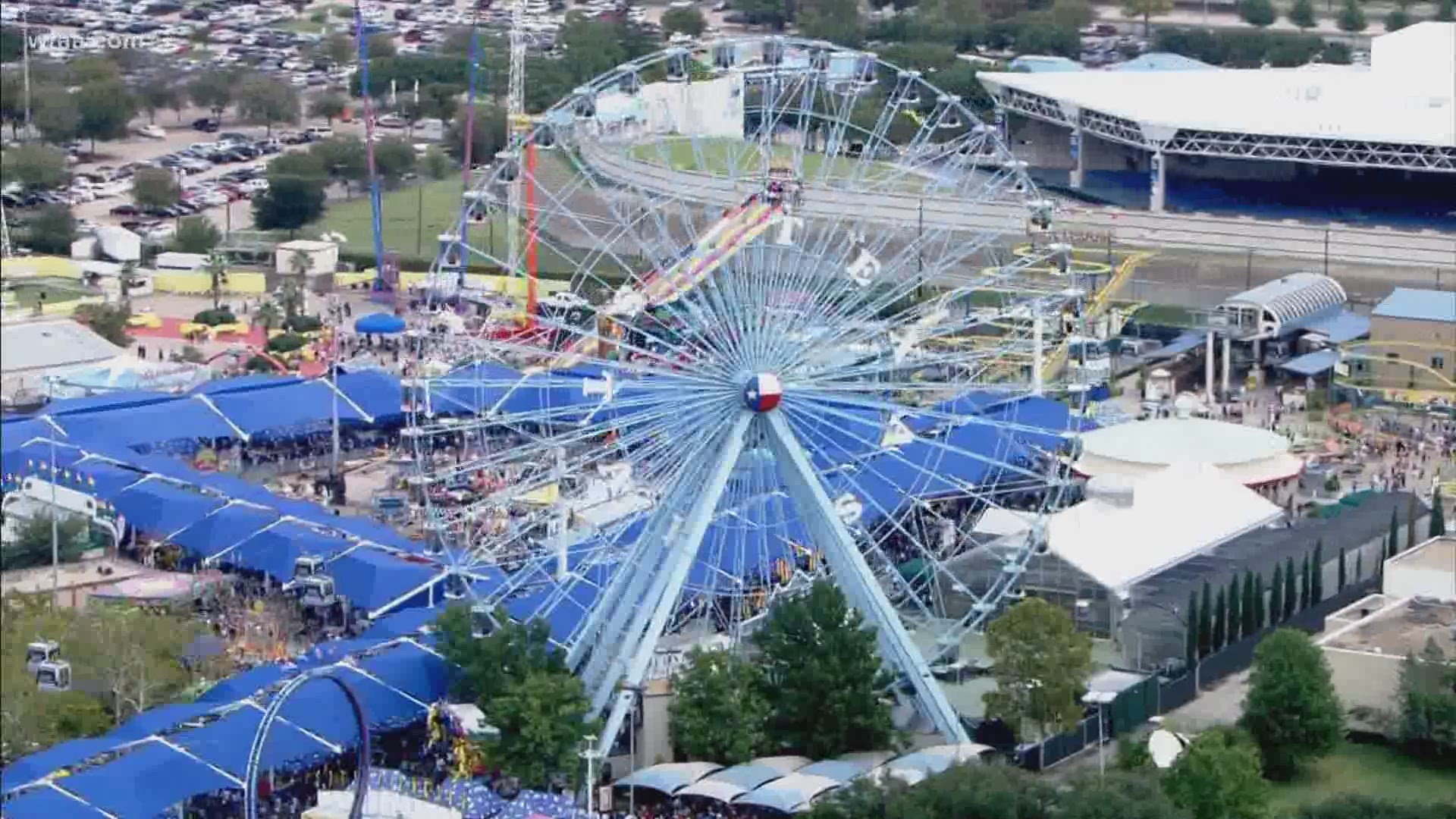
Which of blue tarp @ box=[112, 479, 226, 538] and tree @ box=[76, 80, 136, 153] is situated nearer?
blue tarp @ box=[112, 479, 226, 538]

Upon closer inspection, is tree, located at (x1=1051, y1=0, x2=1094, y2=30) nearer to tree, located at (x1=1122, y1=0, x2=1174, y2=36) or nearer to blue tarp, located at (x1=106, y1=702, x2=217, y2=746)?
tree, located at (x1=1122, y1=0, x2=1174, y2=36)

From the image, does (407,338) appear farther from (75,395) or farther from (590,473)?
(75,395)

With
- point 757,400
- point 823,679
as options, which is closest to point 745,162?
point 757,400

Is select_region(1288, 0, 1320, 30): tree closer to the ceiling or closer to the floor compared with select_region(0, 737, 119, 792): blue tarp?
closer to the floor

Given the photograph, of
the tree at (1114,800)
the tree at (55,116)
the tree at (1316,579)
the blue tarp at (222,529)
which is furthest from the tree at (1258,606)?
the tree at (55,116)

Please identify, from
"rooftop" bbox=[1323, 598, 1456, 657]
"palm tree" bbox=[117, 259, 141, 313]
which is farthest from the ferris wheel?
Result: "palm tree" bbox=[117, 259, 141, 313]

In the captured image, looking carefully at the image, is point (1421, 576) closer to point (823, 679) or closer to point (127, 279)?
point (823, 679)
